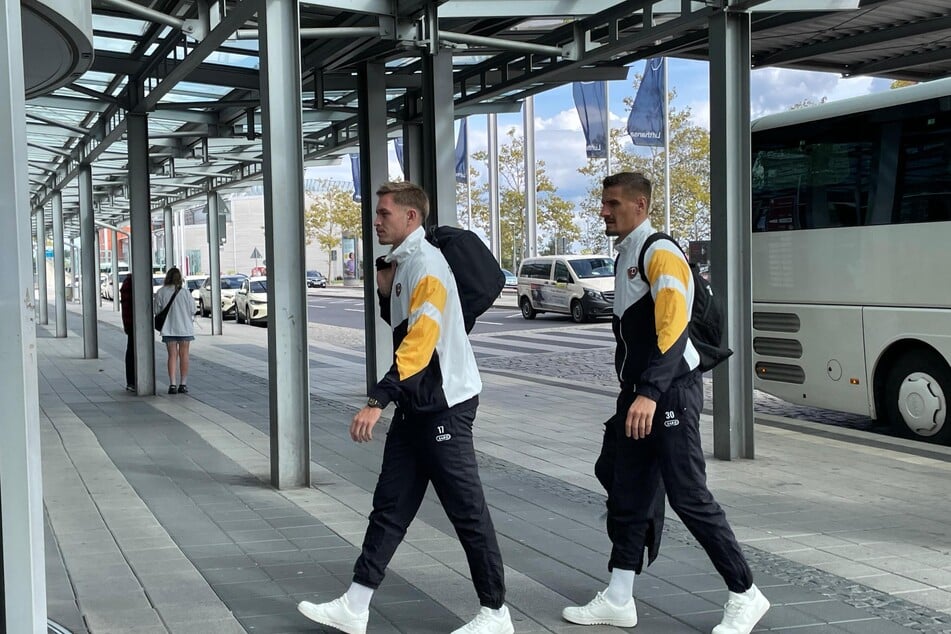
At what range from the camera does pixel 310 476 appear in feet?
26.5

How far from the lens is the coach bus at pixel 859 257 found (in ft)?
31.7

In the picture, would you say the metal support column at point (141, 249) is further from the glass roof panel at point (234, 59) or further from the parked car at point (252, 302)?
the parked car at point (252, 302)

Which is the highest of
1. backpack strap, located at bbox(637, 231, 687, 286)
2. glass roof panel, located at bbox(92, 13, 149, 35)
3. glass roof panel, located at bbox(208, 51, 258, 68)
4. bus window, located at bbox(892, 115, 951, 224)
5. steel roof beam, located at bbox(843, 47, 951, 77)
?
glass roof panel, located at bbox(92, 13, 149, 35)

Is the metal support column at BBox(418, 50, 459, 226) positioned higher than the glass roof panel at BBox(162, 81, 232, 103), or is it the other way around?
the glass roof panel at BBox(162, 81, 232, 103)

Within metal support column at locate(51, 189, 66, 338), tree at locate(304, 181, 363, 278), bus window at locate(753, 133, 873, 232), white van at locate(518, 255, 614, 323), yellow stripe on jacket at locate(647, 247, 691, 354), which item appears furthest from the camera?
tree at locate(304, 181, 363, 278)

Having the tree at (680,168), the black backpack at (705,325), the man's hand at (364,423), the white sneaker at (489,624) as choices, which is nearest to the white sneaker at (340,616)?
the white sneaker at (489,624)

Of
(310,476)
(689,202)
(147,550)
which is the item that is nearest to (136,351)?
(310,476)

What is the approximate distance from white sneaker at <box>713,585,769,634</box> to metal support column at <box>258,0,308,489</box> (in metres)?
4.07

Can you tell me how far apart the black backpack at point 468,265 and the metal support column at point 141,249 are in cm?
1034

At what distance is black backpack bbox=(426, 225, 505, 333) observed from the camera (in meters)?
4.46

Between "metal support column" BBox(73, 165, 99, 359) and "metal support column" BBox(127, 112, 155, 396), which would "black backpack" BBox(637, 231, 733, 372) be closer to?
"metal support column" BBox(127, 112, 155, 396)

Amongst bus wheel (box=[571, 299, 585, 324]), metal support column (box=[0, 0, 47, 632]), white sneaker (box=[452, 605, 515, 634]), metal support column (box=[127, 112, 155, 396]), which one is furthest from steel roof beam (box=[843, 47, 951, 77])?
bus wheel (box=[571, 299, 585, 324])

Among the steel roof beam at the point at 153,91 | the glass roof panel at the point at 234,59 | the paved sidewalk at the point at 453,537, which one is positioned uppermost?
the glass roof panel at the point at 234,59

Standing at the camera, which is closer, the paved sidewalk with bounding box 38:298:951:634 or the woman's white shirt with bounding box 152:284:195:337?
the paved sidewalk with bounding box 38:298:951:634
